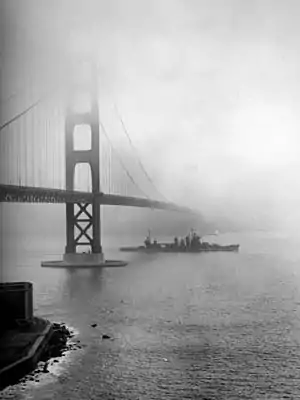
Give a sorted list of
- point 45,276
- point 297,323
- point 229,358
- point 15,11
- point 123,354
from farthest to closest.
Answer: point 45,276 < point 297,323 < point 123,354 < point 229,358 < point 15,11

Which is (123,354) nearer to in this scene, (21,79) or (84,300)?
(21,79)

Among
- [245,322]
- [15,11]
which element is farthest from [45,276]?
[15,11]

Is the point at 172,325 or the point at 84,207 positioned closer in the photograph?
the point at 172,325

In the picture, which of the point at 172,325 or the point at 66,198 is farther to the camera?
the point at 66,198

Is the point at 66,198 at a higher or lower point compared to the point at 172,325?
higher
